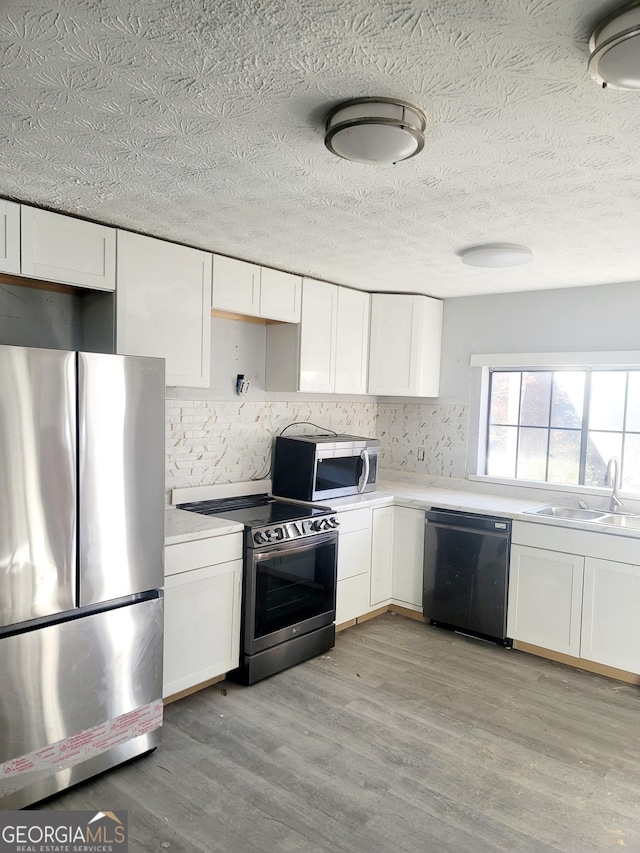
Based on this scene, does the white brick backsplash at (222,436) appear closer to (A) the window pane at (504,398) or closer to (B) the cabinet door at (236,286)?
(B) the cabinet door at (236,286)

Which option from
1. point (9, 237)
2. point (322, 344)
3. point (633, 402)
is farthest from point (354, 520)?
point (9, 237)

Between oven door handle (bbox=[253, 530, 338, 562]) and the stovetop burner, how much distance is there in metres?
0.03

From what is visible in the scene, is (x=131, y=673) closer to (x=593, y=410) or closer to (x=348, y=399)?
(x=348, y=399)

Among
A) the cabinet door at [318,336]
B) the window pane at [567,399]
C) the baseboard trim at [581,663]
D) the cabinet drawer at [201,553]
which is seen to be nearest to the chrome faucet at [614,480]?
the window pane at [567,399]

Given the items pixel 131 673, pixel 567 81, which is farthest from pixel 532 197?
pixel 131 673

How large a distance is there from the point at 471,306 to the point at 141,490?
297 cm

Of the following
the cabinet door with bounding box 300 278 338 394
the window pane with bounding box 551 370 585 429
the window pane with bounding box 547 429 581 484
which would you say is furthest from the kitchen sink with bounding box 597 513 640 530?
the cabinet door with bounding box 300 278 338 394

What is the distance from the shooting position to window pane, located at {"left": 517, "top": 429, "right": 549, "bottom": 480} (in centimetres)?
424

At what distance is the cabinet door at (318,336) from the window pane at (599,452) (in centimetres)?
177

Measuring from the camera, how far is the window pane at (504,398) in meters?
4.39

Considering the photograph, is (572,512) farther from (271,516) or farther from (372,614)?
(271,516)

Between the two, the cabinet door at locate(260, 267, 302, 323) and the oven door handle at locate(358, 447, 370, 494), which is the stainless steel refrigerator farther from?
the oven door handle at locate(358, 447, 370, 494)

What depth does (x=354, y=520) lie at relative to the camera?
3.85 metres

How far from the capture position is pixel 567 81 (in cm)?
143
